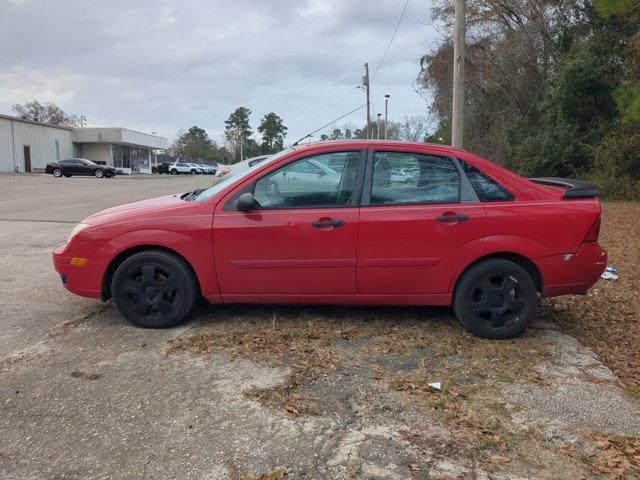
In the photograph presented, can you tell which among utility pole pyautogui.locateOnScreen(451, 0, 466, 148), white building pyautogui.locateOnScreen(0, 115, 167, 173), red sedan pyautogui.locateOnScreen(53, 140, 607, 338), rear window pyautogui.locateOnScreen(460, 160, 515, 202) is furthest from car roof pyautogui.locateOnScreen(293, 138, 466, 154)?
white building pyautogui.locateOnScreen(0, 115, 167, 173)

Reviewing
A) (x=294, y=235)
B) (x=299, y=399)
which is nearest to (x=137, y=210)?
(x=294, y=235)

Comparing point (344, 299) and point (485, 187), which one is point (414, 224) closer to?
point (485, 187)

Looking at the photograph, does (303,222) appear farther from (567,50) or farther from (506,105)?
(506,105)

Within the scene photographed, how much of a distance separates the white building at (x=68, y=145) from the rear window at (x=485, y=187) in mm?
45668

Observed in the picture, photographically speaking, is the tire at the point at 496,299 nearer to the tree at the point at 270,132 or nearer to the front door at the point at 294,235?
the front door at the point at 294,235

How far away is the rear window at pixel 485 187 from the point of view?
174 inches

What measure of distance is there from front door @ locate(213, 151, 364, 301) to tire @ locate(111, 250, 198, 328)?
0.33m

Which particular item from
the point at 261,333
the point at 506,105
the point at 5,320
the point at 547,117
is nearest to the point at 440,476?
the point at 261,333

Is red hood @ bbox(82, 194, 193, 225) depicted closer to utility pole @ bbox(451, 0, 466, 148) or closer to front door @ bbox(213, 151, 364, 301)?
front door @ bbox(213, 151, 364, 301)

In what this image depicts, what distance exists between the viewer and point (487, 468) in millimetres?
2748

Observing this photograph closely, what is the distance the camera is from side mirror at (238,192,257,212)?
14.2ft

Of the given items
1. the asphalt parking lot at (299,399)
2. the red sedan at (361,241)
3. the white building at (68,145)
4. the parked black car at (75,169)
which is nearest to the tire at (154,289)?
the red sedan at (361,241)

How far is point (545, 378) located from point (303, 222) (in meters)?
2.15

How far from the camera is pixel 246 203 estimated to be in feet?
14.2
